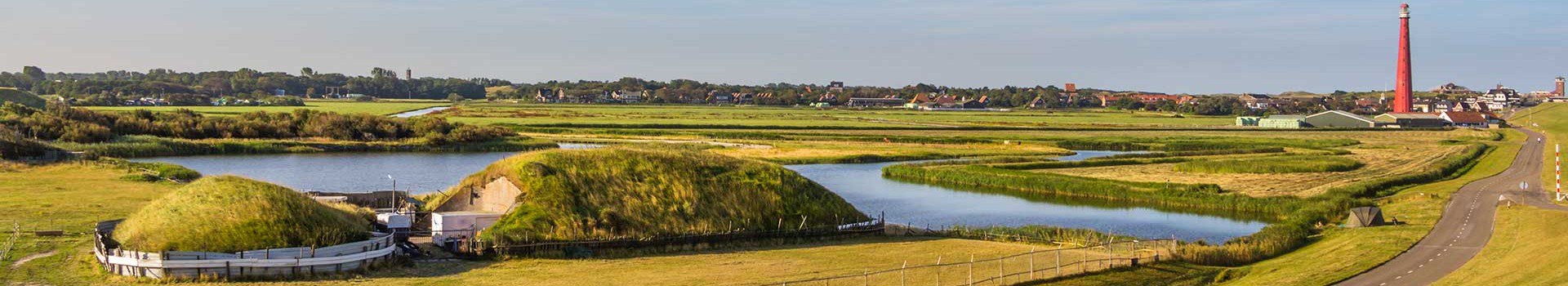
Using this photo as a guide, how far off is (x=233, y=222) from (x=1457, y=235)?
2631 centimetres

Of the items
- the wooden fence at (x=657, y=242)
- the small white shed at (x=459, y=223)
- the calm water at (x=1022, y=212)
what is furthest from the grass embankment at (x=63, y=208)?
the calm water at (x=1022, y=212)

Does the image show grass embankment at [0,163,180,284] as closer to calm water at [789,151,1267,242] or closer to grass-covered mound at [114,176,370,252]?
grass-covered mound at [114,176,370,252]

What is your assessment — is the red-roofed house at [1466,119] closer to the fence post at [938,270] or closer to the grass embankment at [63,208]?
the fence post at [938,270]

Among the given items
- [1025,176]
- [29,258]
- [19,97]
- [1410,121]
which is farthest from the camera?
[1410,121]

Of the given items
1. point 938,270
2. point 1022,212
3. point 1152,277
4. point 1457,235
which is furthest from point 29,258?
point 1457,235

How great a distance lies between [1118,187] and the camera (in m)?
45.7

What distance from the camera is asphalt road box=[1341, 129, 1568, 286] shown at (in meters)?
23.9

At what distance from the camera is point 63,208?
109 feet

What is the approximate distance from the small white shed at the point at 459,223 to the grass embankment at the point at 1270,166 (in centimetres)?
3497

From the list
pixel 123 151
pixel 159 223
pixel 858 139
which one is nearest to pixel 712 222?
pixel 159 223

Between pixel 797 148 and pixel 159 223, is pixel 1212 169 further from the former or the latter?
pixel 159 223

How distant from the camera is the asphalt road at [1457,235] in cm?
2388

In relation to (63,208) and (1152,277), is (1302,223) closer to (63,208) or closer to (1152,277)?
(1152,277)

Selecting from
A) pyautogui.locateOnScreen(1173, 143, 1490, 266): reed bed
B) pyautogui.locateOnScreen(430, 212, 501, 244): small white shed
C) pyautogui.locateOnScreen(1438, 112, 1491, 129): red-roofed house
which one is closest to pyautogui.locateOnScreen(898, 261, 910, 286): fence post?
pyautogui.locateOnScreen(1173, 143, 1490, 266): reed bed
